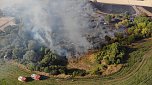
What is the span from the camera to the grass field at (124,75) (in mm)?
55562

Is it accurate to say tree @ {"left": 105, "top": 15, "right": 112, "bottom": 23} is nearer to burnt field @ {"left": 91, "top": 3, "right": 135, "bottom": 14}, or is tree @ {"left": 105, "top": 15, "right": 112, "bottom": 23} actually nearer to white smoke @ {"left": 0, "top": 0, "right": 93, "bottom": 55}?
white smoke @ {"left": 0, "top": 0, "right": 93, "bottom": 55}

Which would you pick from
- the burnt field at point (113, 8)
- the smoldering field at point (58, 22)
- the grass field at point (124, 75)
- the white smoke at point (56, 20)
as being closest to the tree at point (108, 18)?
the smoldering field at point (58, 22)

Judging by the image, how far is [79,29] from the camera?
66.4 metres

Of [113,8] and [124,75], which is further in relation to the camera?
[113,8]

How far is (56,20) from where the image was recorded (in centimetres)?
6950

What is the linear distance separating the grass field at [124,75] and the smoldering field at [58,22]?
6.14 m

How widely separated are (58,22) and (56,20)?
0.82 m

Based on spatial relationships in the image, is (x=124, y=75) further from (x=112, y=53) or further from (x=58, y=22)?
(x=58, y=22)

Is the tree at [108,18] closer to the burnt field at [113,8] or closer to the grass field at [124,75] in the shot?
the burnt field at [113,8]

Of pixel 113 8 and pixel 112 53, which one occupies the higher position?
pixel 113 8

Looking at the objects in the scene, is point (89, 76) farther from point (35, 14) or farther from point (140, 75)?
point (35, 14)

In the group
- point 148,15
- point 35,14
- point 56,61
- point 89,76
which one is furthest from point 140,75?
point 35,14

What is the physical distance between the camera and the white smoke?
206 ft

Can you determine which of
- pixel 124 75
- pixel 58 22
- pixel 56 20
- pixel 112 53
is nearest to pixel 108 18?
pixel 58 22
